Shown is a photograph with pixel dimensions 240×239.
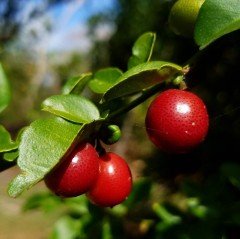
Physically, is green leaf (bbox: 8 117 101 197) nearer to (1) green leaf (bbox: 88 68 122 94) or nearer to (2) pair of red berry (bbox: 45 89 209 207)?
(2) pair of red berry (bbox: 45 89 209 207)

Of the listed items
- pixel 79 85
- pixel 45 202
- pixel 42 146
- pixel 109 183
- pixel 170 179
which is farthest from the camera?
pixel 170 179

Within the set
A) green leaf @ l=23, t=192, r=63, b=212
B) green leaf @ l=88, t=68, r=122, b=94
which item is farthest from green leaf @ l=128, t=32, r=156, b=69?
green leaf @ l=23, t=192, r=63, b=212

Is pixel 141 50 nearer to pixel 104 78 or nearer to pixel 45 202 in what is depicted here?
pixel 104 78

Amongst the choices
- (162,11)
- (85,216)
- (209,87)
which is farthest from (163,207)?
(162,11)

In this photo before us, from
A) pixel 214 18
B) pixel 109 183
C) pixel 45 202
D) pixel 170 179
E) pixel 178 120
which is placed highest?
pixel 214 18

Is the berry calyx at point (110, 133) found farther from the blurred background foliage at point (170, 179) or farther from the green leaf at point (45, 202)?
the green leaf at point (45, 202)

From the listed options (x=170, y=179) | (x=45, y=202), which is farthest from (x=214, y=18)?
(x=170, y=179)
